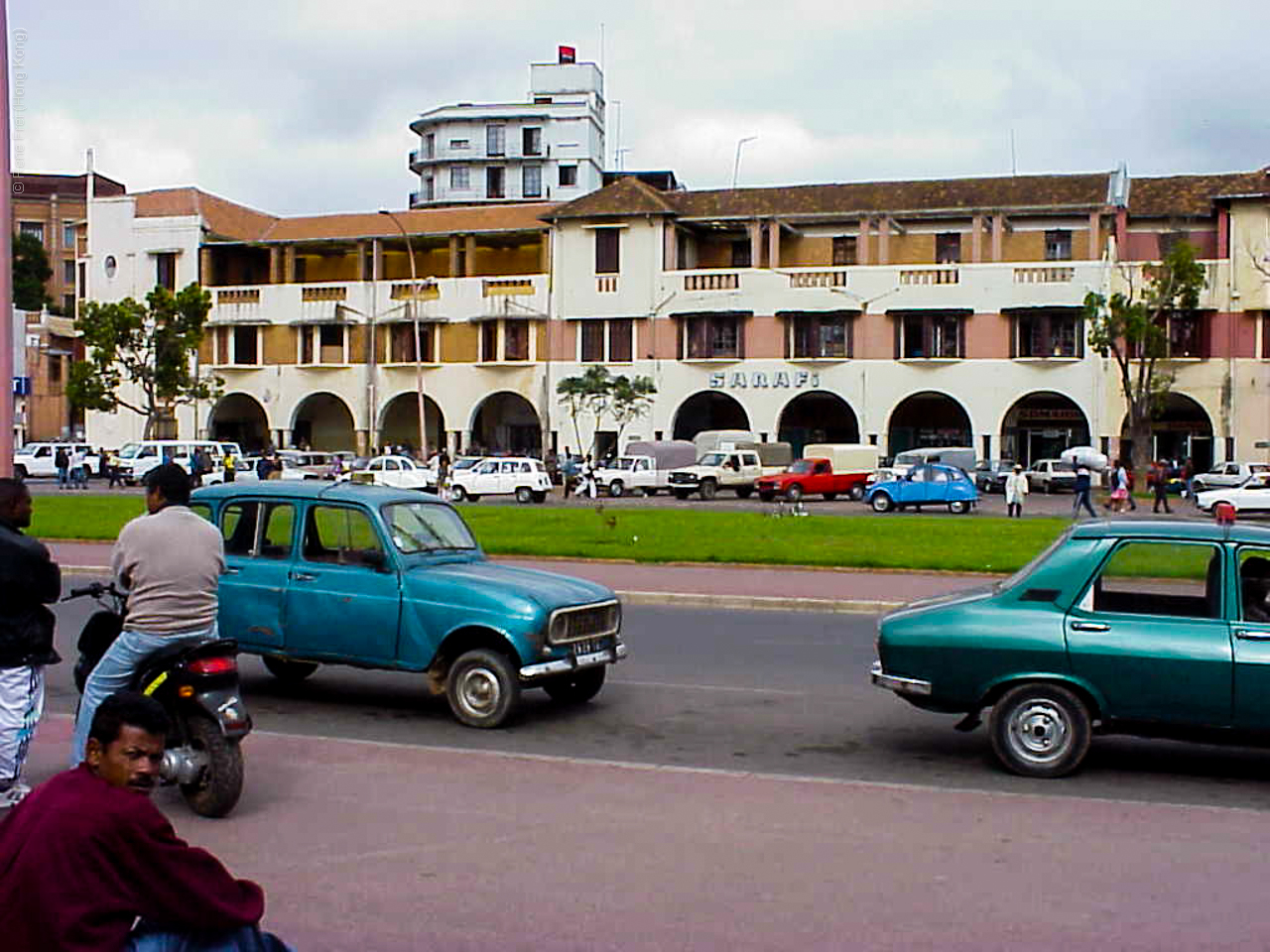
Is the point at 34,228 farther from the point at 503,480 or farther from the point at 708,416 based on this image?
the point at 503,480

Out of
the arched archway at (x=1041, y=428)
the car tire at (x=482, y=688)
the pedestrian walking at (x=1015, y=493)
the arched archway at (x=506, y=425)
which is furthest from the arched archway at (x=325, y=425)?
the car tire at (x=482, y=688)

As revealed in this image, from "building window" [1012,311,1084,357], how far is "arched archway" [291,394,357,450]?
32.5m

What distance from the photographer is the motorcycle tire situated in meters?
7.03

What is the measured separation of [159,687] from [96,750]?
3.41m

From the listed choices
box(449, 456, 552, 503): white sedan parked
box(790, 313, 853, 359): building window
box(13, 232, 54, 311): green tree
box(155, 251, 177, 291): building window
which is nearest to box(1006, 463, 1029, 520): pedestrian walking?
box(449, 456, 552, 503): white sedan parked

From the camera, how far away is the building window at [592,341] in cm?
6212

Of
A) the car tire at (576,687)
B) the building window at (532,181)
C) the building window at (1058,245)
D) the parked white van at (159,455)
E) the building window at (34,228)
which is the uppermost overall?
the building window at (532,181)

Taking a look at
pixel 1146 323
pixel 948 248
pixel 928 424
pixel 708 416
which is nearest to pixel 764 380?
pixel 708 416

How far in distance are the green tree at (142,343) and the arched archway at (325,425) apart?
7908 mm

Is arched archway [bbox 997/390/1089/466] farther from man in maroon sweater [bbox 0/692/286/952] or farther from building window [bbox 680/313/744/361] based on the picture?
man in maroon sweater [bbox 0/692/286/952]

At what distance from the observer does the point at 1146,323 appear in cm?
5025

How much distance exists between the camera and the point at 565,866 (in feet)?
20.7

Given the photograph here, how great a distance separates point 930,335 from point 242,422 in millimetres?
35774

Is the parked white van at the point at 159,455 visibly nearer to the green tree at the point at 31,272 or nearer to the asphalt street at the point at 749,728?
the green tree at the point at 31,272
